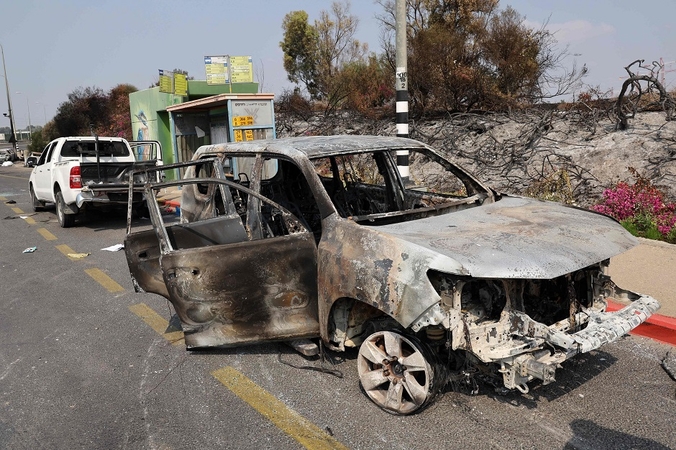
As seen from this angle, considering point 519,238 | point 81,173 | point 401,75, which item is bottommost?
point 81,173

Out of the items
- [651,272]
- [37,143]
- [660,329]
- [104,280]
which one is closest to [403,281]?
[660,329]

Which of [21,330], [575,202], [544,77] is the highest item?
[544,77]

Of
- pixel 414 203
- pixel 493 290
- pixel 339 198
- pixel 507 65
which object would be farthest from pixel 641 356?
pixel 507 65

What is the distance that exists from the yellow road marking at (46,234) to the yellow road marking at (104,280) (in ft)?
9.98

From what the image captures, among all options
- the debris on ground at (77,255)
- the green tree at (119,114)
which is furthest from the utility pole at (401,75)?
the green tree at (119,114)

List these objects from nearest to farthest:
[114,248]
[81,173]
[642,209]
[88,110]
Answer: [642,209]
[114,248]
[81,173]
[88,110]

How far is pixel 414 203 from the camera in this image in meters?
5.32

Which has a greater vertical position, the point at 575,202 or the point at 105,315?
the point at 575,202

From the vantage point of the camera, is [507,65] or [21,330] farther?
[507,65]

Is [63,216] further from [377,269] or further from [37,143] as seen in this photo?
[37,143]

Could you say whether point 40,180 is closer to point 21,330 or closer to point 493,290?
point 21,330

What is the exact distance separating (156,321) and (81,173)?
650 cm

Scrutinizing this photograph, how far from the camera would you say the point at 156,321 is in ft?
17.7

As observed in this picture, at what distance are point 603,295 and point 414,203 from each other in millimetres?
1999
